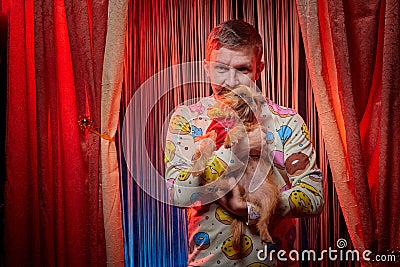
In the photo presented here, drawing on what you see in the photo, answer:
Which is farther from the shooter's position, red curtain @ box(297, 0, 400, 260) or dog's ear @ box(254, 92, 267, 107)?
red curtain @ box(297, 0, 400, 260)

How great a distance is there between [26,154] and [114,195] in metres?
0.39

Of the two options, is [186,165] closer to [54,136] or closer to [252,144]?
[252,144]

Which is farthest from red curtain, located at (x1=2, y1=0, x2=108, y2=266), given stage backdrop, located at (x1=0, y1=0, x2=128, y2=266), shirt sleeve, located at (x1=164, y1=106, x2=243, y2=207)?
shirt sleeve, located at (x1=164, y1=106, x2=243, y2=207)

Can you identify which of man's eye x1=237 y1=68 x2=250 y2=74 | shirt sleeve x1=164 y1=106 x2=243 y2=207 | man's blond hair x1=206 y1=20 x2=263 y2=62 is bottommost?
shirt sleeve x1=164 y1=106 x2=243 y2=207

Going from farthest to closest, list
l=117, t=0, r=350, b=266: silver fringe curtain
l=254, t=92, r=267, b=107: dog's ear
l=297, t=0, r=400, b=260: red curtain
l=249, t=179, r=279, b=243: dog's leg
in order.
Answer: l=117, t=0, r=350, b=266: silver fringe curtain → l=297, t=0, r=400, b=260: red curtain → l=254, t=92, r=267, b=107: dog's ear → l=249, t=179, r=279, b=243: dog's leg

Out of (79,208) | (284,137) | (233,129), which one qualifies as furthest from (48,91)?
(284,137)

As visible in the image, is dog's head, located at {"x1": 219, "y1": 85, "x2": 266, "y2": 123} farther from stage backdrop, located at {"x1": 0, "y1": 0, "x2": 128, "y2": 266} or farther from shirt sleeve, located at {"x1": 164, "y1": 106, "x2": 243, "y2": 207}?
stage backdrop, located at {"x1": 0, "y1": 0, "x2": 128, "y2": 266}

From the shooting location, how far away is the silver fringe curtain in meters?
2.59

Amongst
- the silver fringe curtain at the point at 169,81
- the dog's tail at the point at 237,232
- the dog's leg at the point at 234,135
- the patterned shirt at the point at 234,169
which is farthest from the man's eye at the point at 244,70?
the silver fringe curtain at the point at 169,81

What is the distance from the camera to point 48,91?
217cm

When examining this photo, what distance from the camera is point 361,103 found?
2.12 meters

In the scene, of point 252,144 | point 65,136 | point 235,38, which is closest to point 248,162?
point 252,144

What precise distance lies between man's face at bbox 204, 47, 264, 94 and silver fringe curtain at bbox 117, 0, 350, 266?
2.26 feet

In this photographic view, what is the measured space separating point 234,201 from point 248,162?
0.15 m
